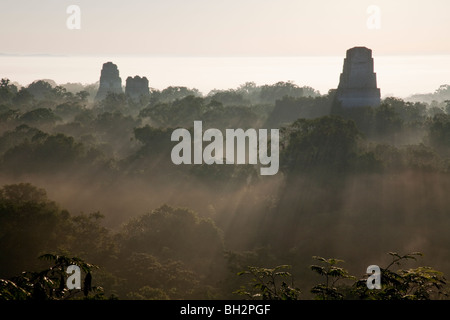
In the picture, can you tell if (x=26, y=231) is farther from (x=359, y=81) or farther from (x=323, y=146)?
(x=359, y=81)

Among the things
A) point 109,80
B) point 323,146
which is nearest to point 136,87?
point 109,80

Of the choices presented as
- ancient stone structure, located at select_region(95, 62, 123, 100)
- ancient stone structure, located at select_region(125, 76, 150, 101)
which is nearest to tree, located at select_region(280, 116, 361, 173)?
ancient stone structure, located at select_region(125, 76, 150, 101)

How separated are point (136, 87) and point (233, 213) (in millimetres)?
85769

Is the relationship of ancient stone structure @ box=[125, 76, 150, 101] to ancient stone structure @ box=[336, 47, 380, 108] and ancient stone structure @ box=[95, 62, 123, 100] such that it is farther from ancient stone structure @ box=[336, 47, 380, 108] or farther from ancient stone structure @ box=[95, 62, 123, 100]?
ancient stone structure @ box=[336, 47, 380, 108]

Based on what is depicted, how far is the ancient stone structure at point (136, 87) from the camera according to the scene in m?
113

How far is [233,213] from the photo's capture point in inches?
1332

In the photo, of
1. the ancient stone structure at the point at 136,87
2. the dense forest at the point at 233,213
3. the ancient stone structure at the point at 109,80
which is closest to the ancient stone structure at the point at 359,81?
the dense forest at the point at 233,213

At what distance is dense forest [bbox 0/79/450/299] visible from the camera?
67.7ft

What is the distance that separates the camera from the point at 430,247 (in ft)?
88.4

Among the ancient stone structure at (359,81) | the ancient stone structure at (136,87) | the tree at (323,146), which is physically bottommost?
the tree at (323,146)

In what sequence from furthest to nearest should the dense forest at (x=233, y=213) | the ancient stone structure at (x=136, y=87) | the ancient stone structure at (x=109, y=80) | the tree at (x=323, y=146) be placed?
the ancient stone structure at (x=109, y=80) → the ancient stone structure at (x=136, y=87) → the tree at (x=323, y=146) → the dense forest at (x=233, y=213)

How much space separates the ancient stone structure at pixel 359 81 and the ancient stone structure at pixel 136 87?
69.0 meters

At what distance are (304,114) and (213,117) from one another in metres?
14.6

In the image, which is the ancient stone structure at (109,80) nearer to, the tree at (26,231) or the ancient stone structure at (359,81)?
the ancient stone structure at (359,81)
